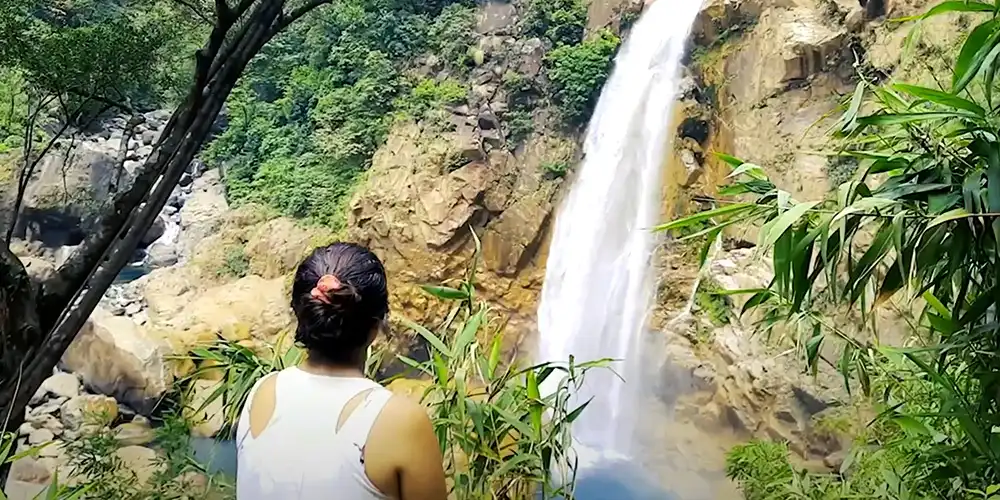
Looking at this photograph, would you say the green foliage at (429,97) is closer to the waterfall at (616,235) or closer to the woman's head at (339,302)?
the waterfall at (616,235)

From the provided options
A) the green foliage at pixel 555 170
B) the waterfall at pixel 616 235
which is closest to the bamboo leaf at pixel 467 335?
the waterfall at pixel 616 235

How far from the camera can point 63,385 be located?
12.4ft

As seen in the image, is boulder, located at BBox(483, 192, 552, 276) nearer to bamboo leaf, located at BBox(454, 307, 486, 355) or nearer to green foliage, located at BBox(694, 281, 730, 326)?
green foliage, located at BBox(694, 281, 730, 326)

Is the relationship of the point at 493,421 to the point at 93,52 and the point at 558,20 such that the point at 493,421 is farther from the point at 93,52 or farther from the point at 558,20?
the point at 558,20

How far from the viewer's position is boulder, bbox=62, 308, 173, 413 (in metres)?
3.84

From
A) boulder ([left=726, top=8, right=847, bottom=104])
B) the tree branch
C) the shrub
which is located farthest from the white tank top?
the shrub

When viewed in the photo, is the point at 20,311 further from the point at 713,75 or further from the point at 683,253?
the point at 713,75

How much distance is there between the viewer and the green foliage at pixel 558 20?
16.6 feet

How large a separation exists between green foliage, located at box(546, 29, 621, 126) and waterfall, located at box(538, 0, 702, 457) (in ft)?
0.21

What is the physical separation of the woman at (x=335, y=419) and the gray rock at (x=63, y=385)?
3.46m

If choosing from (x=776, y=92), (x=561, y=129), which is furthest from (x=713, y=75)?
(x=561, y=129)

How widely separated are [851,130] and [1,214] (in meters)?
4.79

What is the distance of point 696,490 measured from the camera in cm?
356

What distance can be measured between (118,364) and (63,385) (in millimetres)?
253
